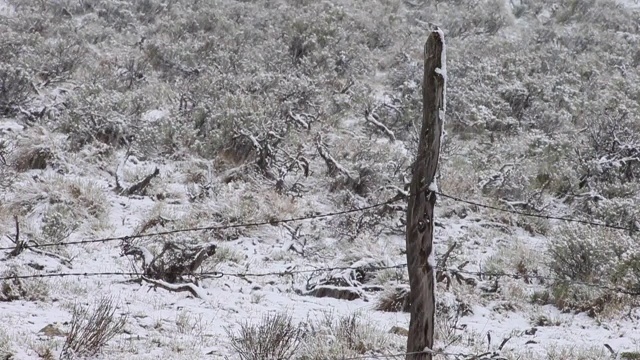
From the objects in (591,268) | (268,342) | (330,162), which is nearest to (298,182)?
(330,162)

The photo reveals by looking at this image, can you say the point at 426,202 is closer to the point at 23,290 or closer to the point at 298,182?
the point at 23,290

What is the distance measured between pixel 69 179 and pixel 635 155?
972 cm

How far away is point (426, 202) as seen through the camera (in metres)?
3.62

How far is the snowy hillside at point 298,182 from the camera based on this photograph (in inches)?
209

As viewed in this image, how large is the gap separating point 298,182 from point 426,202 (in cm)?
629

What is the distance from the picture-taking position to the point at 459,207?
9492 millimetres

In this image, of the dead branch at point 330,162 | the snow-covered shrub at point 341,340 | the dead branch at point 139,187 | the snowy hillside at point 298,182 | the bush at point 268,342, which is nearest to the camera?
the bush at point 268,342

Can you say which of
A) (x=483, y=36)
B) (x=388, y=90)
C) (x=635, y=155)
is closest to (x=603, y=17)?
(x=483, y=36)

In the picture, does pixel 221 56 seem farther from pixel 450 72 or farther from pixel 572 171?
pixel 572 171

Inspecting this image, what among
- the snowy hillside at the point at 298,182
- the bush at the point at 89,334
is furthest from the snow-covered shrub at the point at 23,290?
the bush at the point at 89,334

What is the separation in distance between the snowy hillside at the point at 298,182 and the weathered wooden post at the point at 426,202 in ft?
0.74

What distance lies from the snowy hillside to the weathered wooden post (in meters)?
0.23

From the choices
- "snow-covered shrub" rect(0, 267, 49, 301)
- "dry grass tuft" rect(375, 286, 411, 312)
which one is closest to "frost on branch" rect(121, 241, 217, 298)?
"snow-covered shrub" rect(0, 267, 49, 301)

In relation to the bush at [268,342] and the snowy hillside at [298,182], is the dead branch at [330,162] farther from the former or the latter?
the bush at [268,342]
